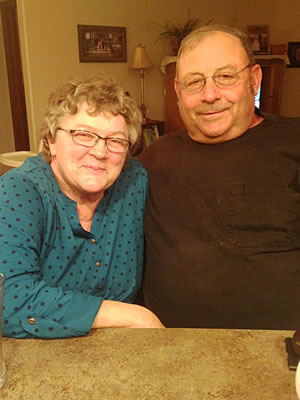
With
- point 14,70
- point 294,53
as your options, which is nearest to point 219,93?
point 14,70

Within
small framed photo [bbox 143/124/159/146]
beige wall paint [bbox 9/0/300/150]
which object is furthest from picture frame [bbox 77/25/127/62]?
small framed photo [bbox 143/124/159/146]

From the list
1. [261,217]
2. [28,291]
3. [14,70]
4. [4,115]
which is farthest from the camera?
[4,115]

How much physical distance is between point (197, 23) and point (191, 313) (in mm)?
4909

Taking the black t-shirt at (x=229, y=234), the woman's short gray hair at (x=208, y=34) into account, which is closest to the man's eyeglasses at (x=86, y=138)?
the black t-shirt at (x=229, y=234)

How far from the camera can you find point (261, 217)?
1351mm

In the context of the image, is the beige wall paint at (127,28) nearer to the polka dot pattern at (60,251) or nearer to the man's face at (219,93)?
the man's face at (219,93)

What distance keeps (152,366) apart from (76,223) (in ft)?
1.86

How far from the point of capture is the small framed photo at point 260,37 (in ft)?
18.7

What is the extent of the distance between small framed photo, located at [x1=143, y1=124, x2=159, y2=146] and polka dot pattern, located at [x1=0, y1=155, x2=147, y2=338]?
3.32 m

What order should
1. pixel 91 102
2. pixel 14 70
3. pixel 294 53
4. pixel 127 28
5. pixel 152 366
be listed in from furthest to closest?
pixel 294 53
pixel 14 70
pixel 127 28
pixel 91 102
pixel 152 366

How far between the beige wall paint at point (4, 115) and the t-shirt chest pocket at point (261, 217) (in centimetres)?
476

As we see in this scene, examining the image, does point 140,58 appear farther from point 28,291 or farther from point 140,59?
point 28,291

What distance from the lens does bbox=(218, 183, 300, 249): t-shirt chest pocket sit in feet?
4.38

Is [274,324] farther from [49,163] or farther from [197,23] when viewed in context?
[197,23]
